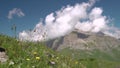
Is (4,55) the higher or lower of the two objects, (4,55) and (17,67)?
the higher

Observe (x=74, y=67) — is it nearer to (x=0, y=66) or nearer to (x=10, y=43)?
(x=10, y=43)

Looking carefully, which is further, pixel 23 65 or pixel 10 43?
pixel 10 43

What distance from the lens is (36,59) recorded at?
10.6 m

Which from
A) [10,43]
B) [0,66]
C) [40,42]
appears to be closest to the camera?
[0,66]

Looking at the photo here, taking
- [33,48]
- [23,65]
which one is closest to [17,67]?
[23,65]

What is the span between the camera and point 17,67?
30.5 ft

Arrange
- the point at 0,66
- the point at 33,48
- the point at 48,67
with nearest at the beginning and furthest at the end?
1. the point at 0,66
2. the point at 48,67
3. the point at 33,48

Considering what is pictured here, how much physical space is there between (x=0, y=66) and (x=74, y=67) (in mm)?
5445

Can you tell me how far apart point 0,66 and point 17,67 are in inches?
29.7

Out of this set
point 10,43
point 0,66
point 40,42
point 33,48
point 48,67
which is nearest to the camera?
point 0,66

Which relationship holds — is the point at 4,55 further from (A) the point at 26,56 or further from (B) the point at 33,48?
(B) the point at 33,48

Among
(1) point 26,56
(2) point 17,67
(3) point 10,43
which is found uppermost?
(3) point 10,43

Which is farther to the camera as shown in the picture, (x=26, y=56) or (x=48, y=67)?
(x=26, y=56)

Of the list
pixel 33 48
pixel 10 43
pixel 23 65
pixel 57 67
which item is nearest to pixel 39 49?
pixel 33 48
